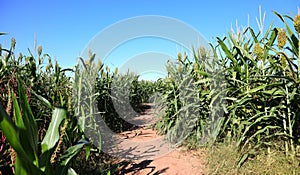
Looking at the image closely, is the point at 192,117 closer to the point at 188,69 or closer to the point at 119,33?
the point at 188,69

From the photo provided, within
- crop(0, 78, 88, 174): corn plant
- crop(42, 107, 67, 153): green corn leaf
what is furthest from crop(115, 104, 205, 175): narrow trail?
crop(42, 107, 67, 153): green corn leaf

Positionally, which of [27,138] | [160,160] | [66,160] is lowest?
[160,160]

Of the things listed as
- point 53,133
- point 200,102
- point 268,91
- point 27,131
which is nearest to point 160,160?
point 200,102

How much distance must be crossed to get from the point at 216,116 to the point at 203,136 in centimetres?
36

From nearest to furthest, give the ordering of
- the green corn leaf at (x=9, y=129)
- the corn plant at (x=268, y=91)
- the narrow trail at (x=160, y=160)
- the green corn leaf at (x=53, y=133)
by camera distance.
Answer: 1. the green corn leaf at (x=9, y=129)
2. the green corn leaf at (x=53, y=133)
3. the corn plant at (x=268, y=91)
4. the narrow trail at (x=160, y=160)

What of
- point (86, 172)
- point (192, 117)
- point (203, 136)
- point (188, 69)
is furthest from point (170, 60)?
point (86, 172)

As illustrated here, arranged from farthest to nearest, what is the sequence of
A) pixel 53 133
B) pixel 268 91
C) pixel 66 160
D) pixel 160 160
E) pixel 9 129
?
pixel 160 160 → pixel 268 91 → pixel 66 160 → pixel 53 133 → pixel 9 129

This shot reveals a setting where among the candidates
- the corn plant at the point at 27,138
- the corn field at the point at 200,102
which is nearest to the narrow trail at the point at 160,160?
the corn field at the point at 200,102

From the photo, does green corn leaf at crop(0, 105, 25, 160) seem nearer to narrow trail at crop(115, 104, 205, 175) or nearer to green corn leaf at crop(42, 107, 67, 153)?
green corn leaf at crop(42, 107, 67, 153)

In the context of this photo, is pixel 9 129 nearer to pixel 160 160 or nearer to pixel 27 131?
pixel 27 131

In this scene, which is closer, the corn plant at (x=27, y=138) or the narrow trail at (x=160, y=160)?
the corn plant at (x=27, y=138)

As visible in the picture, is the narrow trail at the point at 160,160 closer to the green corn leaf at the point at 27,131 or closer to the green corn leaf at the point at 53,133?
the green corn leaf at the point at 53,133

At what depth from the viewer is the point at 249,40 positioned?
3010mm

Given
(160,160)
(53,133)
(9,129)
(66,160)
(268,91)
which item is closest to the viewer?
(9,129)
